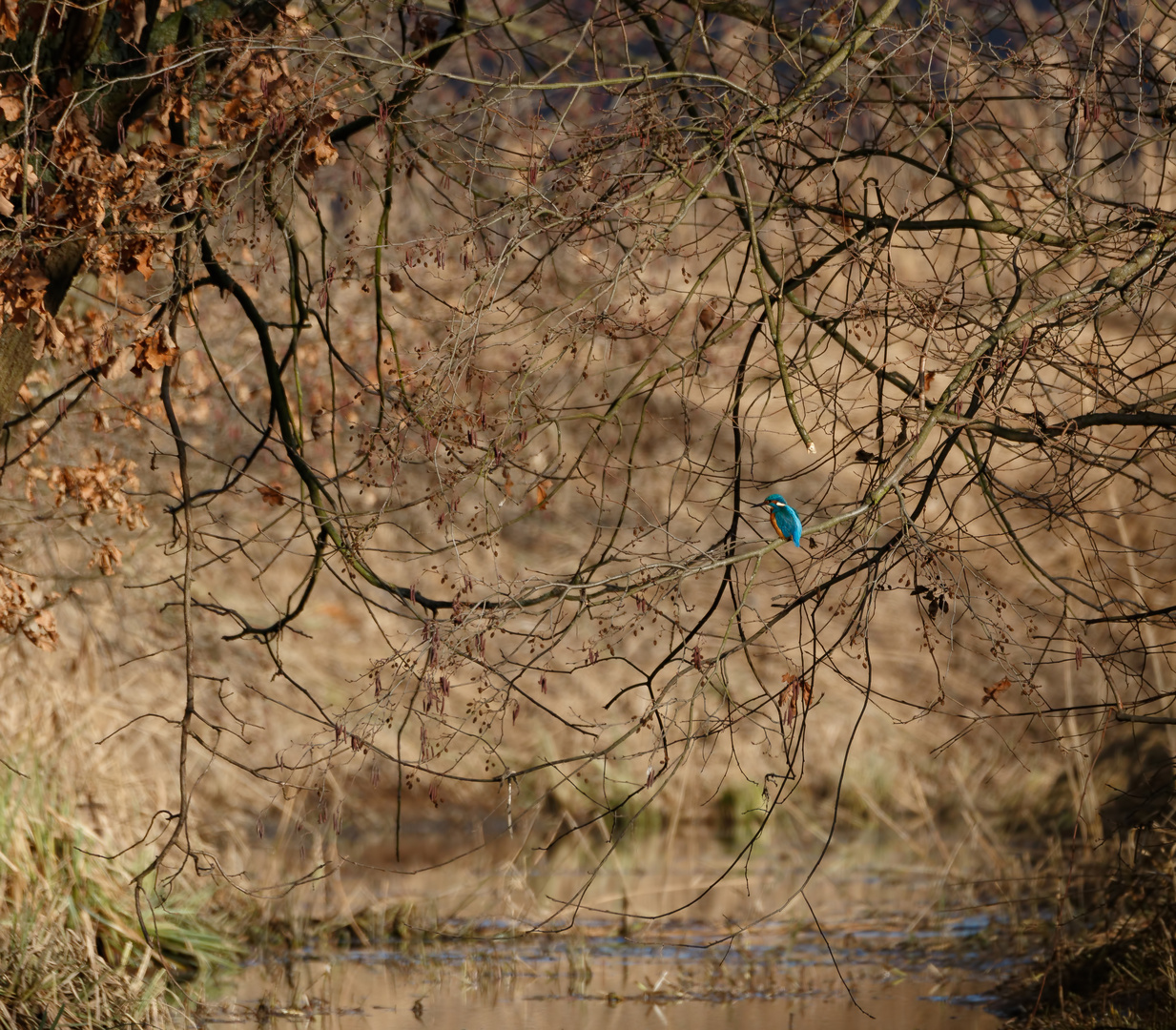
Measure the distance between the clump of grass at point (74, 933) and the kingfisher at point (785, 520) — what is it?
2360 mm

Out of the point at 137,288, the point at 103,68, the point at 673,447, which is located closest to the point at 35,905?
the point at 103,68

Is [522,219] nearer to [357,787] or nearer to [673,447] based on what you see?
[357,787]

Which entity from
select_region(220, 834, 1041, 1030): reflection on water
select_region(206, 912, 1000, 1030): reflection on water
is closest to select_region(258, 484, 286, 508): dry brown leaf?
select_region(220, 834, 1041, 1030): reflection on water

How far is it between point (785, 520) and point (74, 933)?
3418mm

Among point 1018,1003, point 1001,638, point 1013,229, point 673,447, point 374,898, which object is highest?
point 673,447

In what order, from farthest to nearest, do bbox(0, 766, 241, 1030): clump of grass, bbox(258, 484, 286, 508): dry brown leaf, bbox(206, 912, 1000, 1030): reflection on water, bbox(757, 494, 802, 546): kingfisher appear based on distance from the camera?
bbox(206, 912, 1000, 1030): reflection on water, bbox(0, 766, 241, 1030): clump of grass, bbox(258, 484, 286, 508): dry brown leaf, bbox(757, 494, 802, 546): kingfisher

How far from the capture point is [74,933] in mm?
5656

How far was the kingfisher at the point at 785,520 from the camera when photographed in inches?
141

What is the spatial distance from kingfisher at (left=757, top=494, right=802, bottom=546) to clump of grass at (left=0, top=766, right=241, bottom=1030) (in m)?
2.36

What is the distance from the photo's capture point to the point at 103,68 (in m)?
4.95

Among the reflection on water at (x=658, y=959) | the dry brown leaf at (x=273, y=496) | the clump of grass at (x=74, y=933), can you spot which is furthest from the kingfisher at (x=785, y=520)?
the clump of grass at (x=74, y=933)

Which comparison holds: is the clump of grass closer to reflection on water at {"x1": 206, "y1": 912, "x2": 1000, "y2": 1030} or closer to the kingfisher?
reflection on water at {"x1": 206, "y1": 912, "x2": 1000, "y2": 1030}

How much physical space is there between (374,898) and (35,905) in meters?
2.17

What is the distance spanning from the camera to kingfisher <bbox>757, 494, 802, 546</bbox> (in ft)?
11.7
